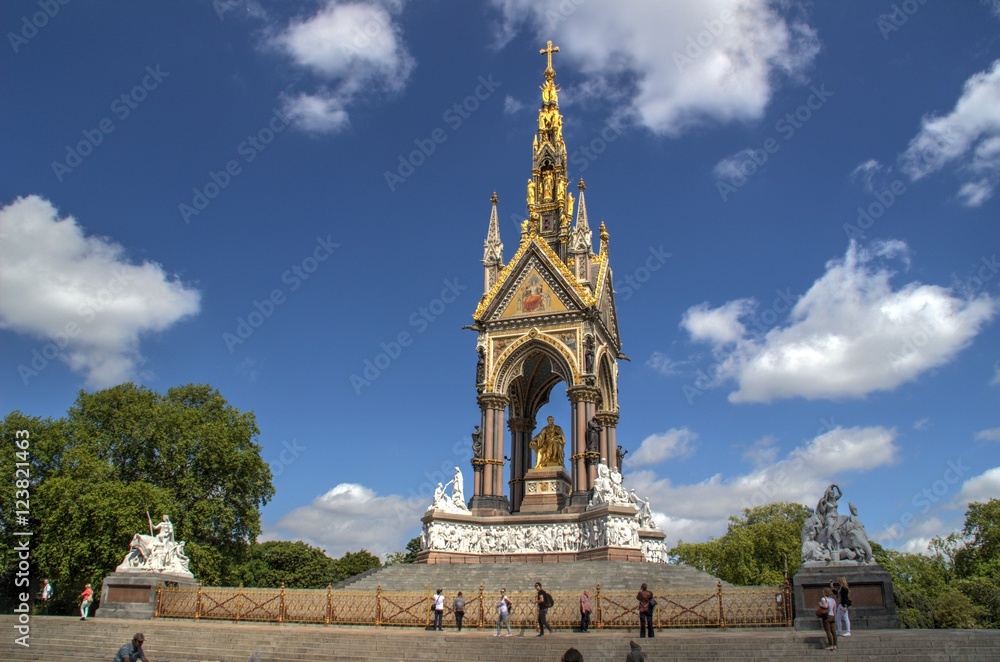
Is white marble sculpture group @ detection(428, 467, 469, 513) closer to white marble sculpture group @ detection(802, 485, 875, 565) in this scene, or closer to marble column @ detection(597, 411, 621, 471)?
marble column @ detection(597, 411, 621, 471)

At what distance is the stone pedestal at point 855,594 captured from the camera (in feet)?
51.4

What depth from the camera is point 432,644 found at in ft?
49.5

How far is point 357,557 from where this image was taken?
63.9 m

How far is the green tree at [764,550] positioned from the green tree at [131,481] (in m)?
31.2

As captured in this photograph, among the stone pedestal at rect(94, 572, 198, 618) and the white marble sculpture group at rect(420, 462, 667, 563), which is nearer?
the stone pedestal at rect(94, 572, 198, 618)

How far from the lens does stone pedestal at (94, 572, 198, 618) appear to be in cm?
2006

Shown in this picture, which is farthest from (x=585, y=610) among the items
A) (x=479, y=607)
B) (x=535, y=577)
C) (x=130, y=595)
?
(x=130, y=595)

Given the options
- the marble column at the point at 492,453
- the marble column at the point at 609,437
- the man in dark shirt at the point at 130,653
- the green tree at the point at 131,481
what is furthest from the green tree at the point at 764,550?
the man in dark shirt at the point at 130,653

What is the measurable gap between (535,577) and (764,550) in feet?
111

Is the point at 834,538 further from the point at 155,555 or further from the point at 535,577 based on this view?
the point at 155,555

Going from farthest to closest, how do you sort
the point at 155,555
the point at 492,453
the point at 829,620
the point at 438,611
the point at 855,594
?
1. the point at 492,453
2. the point at 155,555
3. the point at 438,611
4. the point at 855,594
5. the point at 829,620

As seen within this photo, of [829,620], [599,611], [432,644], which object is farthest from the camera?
[599,611]

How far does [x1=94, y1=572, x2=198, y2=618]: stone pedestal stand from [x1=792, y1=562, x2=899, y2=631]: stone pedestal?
15.7 meters

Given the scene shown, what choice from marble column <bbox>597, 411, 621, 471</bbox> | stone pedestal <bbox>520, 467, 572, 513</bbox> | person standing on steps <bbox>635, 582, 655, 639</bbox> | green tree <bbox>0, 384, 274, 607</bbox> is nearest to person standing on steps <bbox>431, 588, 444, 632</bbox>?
person standing on steps <bbox>635, 582, 655, 639</bbox>
